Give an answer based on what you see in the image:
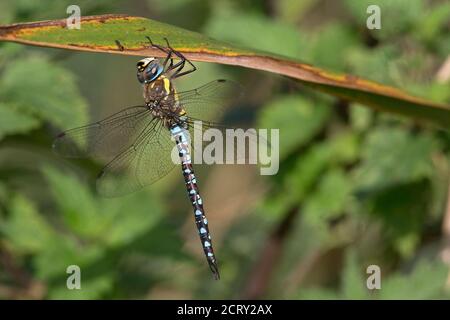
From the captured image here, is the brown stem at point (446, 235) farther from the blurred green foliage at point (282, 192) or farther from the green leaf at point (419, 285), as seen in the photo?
the green leaf at point (419, 285)

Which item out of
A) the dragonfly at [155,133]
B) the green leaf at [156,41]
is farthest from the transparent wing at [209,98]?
the green leaf at [156,41]

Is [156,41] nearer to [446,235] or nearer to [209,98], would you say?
[209,98]

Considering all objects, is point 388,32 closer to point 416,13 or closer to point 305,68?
point 416,13

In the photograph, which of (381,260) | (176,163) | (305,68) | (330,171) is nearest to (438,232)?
(381,260)

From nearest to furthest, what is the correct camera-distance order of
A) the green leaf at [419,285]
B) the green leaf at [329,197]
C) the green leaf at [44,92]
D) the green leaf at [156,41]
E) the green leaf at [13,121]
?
the green leaf at [156,41] → the green leaf at [13,121] → the green leaf at [44,92] → the green leaf at [419,285] → the green leaf at [329,197]

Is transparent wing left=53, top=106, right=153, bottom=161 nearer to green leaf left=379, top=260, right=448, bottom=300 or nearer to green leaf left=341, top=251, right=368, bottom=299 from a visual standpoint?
green leaf left=341, top=251, right=368, bottom=299
